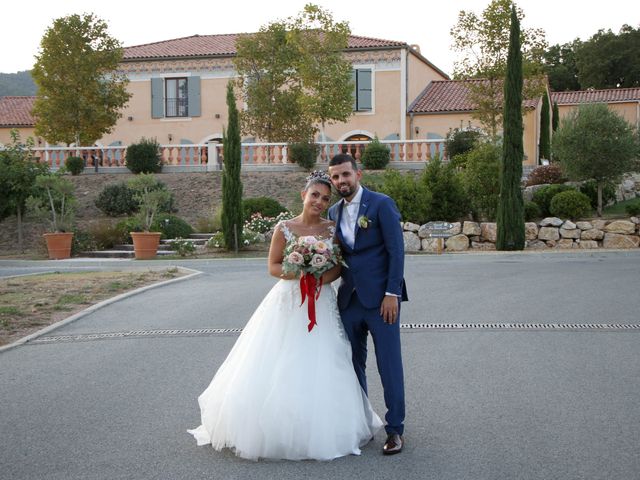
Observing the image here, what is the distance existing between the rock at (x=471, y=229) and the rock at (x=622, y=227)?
367 cm

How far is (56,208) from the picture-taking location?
2475 centimetres

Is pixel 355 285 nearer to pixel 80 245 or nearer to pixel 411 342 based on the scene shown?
pixel 411 342

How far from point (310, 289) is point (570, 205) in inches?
752

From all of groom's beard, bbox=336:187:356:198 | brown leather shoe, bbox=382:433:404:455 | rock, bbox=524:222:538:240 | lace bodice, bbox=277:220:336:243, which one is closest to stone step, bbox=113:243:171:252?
rock, bbox=524:222:538:240

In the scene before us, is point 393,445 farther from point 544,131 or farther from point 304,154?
point 544,131

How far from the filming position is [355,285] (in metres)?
5.30

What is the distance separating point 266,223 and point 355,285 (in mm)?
19040

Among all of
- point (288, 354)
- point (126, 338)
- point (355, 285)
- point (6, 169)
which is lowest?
point (126, 338)

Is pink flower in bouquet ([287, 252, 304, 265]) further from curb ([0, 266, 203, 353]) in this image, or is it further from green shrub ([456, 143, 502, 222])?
green shrub ([456, 143, 502, 222])

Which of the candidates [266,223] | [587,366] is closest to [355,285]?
[587,366]

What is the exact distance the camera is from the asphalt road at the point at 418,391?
4.86 meters

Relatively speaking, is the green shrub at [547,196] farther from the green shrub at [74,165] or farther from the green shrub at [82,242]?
the green shrub at [74,165]

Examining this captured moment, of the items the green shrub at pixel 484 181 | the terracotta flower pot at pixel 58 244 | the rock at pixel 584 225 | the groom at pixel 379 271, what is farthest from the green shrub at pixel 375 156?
the groom at pixel 379 271

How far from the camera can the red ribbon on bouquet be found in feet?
17.6
